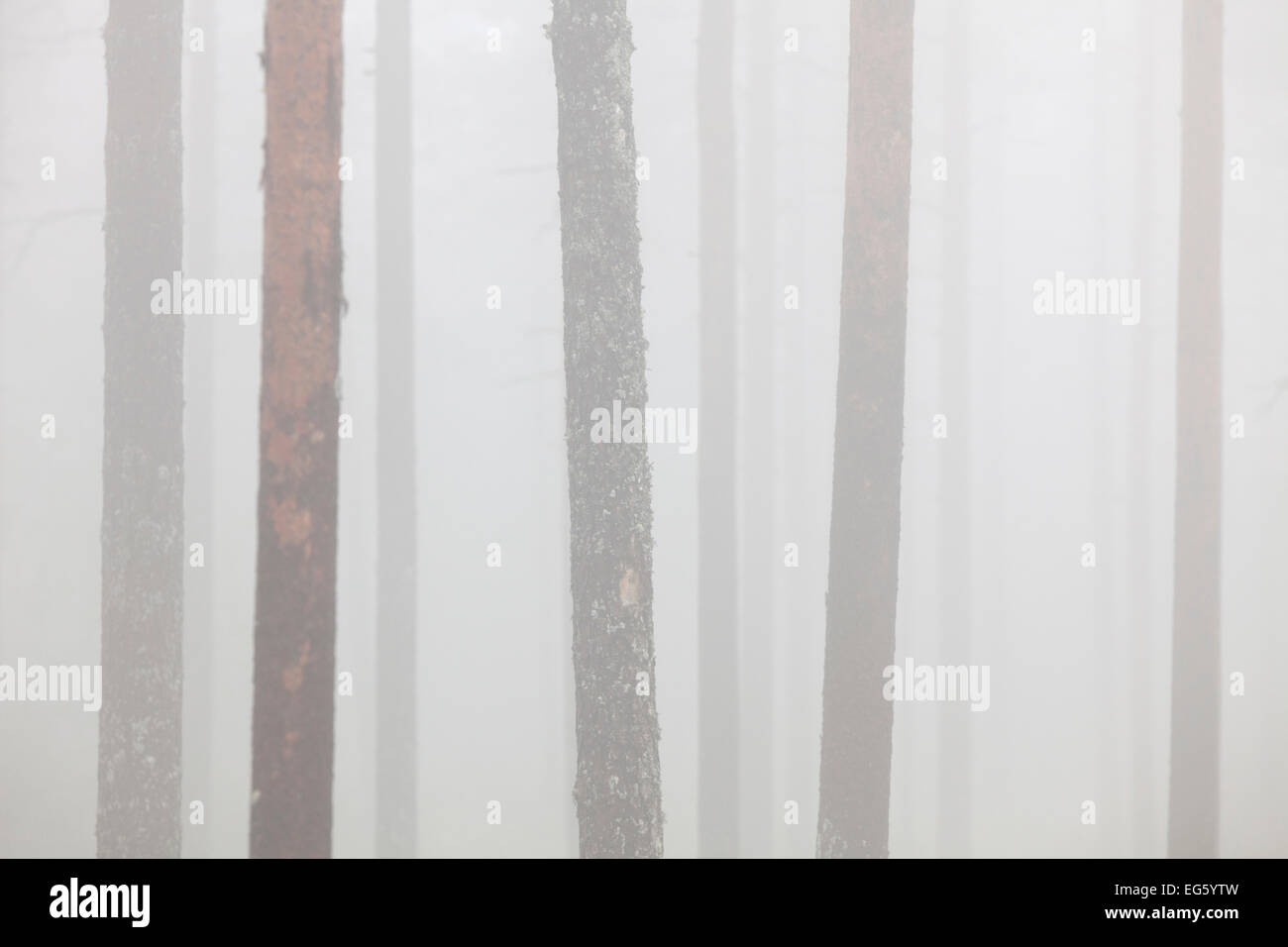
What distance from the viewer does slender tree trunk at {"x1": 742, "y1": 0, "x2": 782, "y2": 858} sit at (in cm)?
858

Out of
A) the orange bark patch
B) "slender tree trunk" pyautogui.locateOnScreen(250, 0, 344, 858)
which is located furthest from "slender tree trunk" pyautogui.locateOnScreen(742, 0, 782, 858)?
the orange bark patch

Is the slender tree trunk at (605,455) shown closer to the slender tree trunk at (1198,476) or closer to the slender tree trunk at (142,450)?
the slender tree trunk at (142,450)

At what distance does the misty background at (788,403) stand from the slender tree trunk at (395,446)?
0.18 m

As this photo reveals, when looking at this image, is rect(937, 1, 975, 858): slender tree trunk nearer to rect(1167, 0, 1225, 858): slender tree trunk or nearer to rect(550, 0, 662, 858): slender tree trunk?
rect(1167, 0, 1225, 858): slender tree trunk

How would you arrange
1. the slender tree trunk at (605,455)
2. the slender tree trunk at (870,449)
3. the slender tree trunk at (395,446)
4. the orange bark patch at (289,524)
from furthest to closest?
the slender tree trunk at (395,446) → the slender tree trunk at (870,449) → the slender tree trunk at (605,455) → the orange bark patch at (289,524)

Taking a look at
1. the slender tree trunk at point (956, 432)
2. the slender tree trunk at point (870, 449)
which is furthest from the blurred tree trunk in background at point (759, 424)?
the slender tree trunk at point (870, 449)

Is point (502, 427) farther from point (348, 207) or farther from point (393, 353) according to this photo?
point (348, 207)

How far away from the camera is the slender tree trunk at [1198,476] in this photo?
23.5 ft

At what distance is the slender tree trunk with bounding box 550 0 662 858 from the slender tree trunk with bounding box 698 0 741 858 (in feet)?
12.8

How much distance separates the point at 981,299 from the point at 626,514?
544cm

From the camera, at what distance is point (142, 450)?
18.4ft

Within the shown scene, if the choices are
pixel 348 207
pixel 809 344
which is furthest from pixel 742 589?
pixel 348 207

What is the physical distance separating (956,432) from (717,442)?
7.03ft

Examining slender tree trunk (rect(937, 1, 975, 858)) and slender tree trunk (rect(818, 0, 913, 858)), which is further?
slender tree trunk (rect(937, 1, 975, 858))
